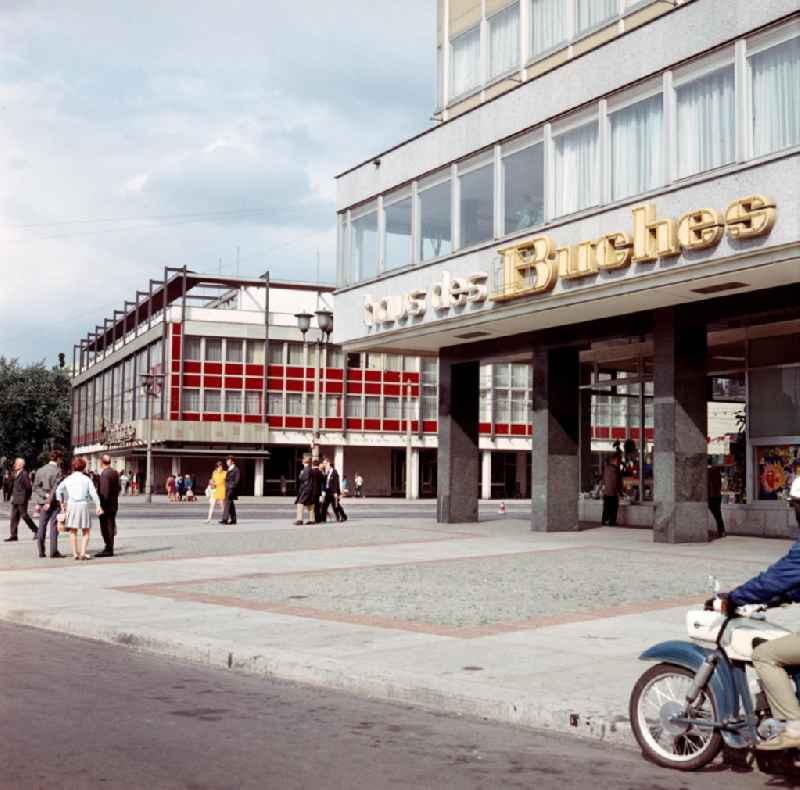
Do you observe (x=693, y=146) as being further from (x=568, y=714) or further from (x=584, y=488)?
(x=568, y=714)

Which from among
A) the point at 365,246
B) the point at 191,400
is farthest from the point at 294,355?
the point at 365,246

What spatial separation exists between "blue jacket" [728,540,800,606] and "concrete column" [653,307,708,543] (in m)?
16.7

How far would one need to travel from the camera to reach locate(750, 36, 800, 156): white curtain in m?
18.9

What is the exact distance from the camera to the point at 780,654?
6051 mm

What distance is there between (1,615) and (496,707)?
7.18 meters

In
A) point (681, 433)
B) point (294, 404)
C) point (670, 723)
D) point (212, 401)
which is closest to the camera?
point (670, 723)

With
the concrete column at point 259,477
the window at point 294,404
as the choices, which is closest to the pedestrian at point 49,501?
the concrete column at point 259,477

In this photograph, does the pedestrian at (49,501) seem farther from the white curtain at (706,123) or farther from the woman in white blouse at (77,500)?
the white curtain at (706,123)

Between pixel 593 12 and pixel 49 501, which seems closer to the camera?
pixel 49 501

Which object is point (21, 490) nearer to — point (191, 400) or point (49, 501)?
point (49, 501)

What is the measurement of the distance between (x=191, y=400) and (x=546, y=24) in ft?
160

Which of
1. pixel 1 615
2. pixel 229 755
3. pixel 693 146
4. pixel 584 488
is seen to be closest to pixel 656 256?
pixel 693 146

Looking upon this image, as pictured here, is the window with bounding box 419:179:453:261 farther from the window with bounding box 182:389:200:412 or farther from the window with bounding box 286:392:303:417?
the window with bounding box 286:392:303:417

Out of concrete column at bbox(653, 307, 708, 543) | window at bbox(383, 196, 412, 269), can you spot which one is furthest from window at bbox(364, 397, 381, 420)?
concrete column at bbox(653, 307, 708, 543)
